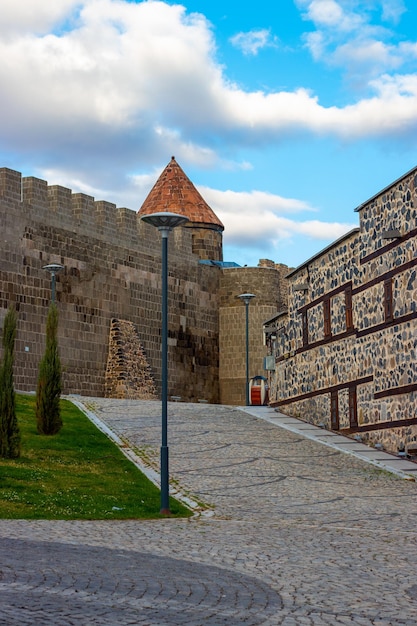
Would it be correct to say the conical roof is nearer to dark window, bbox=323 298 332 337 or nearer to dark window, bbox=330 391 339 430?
dark window, bbox=323 298 332 337

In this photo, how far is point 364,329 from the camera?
2397 centimetres

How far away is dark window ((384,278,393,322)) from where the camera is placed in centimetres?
2261

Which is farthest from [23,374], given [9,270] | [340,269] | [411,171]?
[411,171]

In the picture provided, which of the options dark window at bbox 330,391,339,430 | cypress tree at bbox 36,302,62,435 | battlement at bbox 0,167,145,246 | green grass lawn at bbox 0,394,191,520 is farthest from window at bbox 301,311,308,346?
battlement at bbox 0,167,145,246

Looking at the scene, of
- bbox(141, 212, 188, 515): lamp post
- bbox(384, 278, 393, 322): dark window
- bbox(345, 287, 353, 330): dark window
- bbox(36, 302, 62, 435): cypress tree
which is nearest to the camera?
bbox(141, 212, 188, 515): lamp post

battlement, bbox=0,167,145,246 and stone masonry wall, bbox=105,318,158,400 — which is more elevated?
battlement, bbox=0,167,145,246

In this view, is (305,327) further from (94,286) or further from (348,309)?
(94,286)

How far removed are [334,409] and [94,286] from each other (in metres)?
13.7

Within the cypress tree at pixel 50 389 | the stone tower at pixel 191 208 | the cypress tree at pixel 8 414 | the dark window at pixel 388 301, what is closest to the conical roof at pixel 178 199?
the stone tower at pixel 191 208

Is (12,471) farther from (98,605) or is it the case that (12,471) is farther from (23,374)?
(23,374)

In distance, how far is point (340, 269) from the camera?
25.5 m

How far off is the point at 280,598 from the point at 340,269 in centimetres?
1745

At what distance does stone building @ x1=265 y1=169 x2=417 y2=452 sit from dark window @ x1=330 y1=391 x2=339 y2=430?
0.02 meters

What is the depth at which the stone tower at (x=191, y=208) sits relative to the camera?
45.9 m
